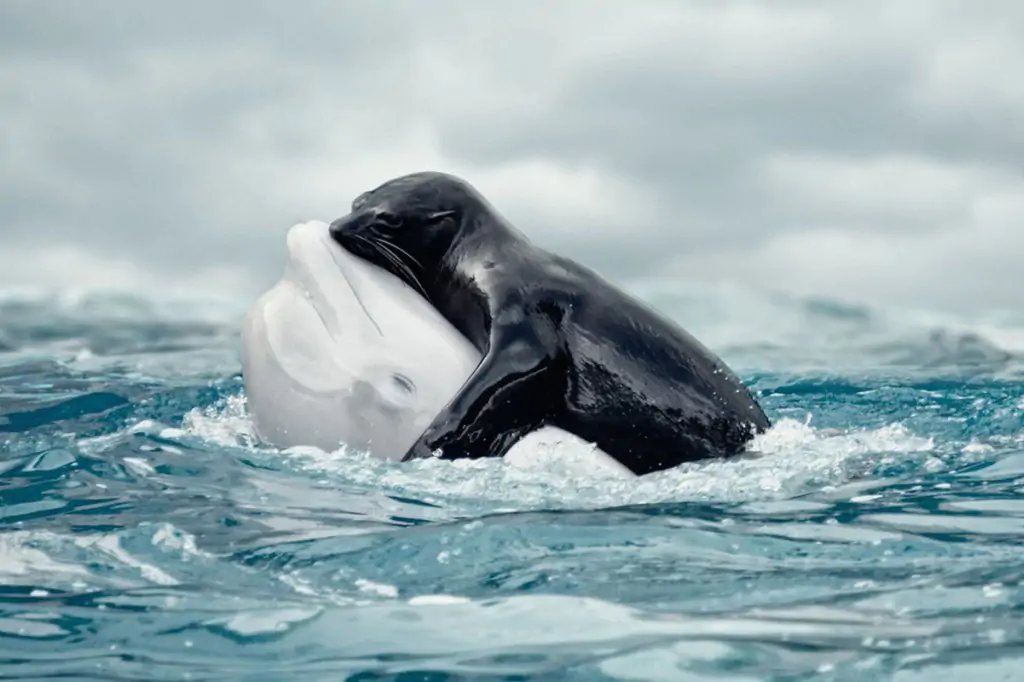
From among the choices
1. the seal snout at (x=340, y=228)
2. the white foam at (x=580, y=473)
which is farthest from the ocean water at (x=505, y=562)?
the seal snout at (x=340, y=228)

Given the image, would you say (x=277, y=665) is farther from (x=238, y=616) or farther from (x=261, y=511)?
(x=261, y=511)

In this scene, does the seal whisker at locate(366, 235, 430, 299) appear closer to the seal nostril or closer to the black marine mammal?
the black marine mammal

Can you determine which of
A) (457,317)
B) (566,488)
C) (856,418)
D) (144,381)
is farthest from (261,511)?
(144,381)

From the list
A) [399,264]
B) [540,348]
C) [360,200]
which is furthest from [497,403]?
[360,200]

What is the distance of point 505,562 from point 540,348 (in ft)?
6.99

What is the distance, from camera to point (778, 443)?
24.2 ft

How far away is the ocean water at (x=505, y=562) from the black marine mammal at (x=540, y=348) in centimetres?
21

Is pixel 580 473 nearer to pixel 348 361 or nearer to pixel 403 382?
pixel 403 382

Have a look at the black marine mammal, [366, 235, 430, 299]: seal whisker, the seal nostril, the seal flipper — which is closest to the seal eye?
the black marine mammal

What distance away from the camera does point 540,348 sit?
6914mm

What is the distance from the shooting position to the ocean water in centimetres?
396

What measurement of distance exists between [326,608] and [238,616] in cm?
26

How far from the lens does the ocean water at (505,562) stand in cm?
396

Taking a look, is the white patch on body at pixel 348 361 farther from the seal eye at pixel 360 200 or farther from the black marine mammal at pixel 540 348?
the seal eye at pixel 360 200
